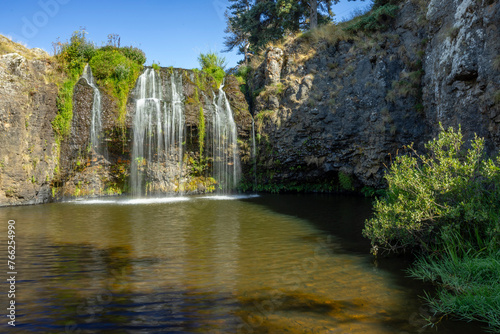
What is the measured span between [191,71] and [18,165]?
9647 millimetres

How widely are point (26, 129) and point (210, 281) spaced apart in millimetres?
13074

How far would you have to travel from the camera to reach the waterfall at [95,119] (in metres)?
15.7

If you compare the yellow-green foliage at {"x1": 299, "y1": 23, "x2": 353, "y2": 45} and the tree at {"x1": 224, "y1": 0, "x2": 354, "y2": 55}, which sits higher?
the tree at {"x1": 224, "y1": 0, "x2": 354, "y2": 55}

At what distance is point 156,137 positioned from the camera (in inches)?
654

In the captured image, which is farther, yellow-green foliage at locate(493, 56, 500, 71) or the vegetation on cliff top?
the vegetation on cliff top

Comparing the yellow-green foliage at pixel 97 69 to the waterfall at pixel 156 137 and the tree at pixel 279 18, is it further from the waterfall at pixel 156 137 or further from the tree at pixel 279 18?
the tree at pixel 279 18

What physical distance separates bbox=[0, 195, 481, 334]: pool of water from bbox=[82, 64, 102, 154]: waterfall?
7.49 m

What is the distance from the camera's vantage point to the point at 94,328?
11.2ft

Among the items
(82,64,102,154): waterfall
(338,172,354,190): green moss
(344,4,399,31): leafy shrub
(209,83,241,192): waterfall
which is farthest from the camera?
(209,83,241,192): waterfall

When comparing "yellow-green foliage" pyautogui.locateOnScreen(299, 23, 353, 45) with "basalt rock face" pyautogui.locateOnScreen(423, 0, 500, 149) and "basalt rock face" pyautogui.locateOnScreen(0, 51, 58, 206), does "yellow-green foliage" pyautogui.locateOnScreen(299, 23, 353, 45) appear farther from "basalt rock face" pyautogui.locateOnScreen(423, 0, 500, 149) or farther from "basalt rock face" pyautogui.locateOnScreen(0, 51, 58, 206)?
"basalt rock face" pyautogui.locateOnScreen(0, 51, 58, 206)

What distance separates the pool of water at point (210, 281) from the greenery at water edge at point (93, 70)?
8024 millimetres

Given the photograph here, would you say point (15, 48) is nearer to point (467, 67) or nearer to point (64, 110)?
point (64, 110)

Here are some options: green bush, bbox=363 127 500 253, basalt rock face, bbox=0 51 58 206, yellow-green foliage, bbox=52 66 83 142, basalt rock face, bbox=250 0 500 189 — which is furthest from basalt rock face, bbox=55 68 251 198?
green bush, bbox=363 127 500 253

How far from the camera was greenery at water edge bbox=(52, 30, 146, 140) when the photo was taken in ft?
50.1
